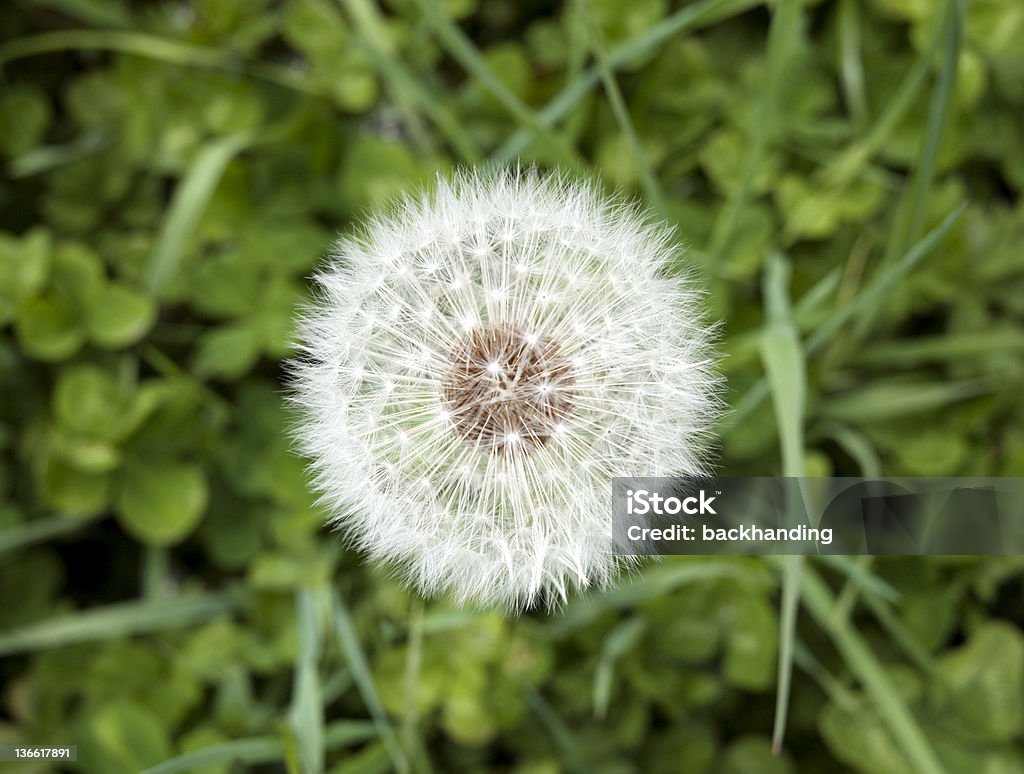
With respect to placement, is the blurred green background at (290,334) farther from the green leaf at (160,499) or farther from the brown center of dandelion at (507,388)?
the brown center of dandelion at (507,388)

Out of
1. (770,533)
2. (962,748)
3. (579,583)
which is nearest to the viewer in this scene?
(579,583)

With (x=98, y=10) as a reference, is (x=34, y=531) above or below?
below

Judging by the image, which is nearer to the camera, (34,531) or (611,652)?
(611,652)

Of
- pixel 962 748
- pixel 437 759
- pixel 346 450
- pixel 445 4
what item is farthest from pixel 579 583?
pixel 445 4

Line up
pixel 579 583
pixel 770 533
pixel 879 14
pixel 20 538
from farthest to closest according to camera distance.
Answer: pixel 879 14, pixel 20 538, pixel 770 533, pixel 579 583

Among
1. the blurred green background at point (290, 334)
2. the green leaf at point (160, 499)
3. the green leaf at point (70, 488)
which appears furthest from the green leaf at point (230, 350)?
the green leaf at point (70, 488)

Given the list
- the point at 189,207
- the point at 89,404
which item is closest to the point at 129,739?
the point at 89,404

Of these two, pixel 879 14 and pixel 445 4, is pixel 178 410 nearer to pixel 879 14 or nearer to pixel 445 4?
pixel 445 4

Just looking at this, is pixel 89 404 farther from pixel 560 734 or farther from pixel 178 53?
pixel 560 734
